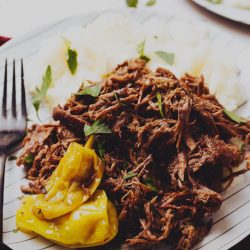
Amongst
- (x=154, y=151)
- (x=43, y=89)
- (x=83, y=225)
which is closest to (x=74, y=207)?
(x=83, y=225)

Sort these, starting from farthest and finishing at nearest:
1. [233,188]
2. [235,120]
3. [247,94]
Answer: [247,94]
[235,120]
[233,188]

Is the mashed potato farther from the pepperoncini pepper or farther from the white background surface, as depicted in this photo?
the white background surface

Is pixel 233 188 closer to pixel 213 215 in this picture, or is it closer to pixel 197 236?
pixel 213 215

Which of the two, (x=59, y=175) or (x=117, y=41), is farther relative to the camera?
(x=117, y=41)

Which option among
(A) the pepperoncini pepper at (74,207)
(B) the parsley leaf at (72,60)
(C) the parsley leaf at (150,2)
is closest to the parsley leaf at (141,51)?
(B) the parsley leaf at (72,60)

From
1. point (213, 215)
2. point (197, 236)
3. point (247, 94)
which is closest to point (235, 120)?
point (247, 94)

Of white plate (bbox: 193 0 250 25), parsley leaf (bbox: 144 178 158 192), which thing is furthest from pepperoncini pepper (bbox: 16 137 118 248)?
white plate (bbox: 193 0 250 25)
